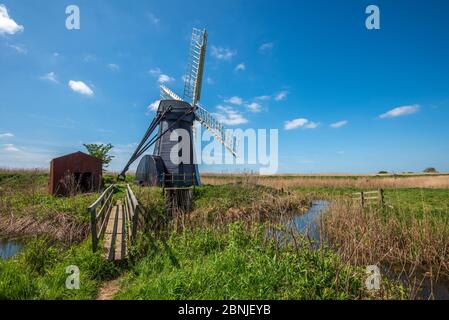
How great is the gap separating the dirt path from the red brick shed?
40.1 ft

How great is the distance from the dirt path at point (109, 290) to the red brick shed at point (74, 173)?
40.1 ft

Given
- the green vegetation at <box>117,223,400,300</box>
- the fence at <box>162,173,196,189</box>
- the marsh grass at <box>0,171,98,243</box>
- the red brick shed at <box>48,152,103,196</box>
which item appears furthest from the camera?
the fence at <box>162,173,196,189</box>

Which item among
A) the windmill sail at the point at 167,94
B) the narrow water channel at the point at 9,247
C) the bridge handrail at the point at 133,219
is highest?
the windmill sail at the point at 167,94

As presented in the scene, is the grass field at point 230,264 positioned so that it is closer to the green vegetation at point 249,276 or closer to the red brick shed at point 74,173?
the green vegetation at point 249,276

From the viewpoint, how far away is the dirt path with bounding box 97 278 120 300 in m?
4.37

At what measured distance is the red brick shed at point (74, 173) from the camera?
52.8 ft

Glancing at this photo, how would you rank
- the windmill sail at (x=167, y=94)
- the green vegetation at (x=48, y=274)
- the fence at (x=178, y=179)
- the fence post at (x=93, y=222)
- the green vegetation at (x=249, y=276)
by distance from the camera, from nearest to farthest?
the green vegetation at (x=249, y=276), the green vegetation at (x=48, y=274), the fence post at (x=93, y=222), the fence at (x=178, y=179), the windmill sail at (x=167, y=94)

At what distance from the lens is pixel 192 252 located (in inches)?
240

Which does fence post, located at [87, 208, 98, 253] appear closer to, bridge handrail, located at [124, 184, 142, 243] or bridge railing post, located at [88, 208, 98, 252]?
bridge railing post, located at [88, 208, 98, 252]

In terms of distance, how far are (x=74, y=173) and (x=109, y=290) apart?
49.6 feet

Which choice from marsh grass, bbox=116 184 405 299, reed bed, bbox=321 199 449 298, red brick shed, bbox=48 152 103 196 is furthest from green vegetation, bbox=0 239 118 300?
red brick shed, bbox=48 152 103 196

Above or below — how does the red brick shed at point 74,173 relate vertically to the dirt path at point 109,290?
above

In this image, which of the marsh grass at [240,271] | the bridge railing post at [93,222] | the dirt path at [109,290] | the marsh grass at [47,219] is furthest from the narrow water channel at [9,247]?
the dirt path at [109,290]
